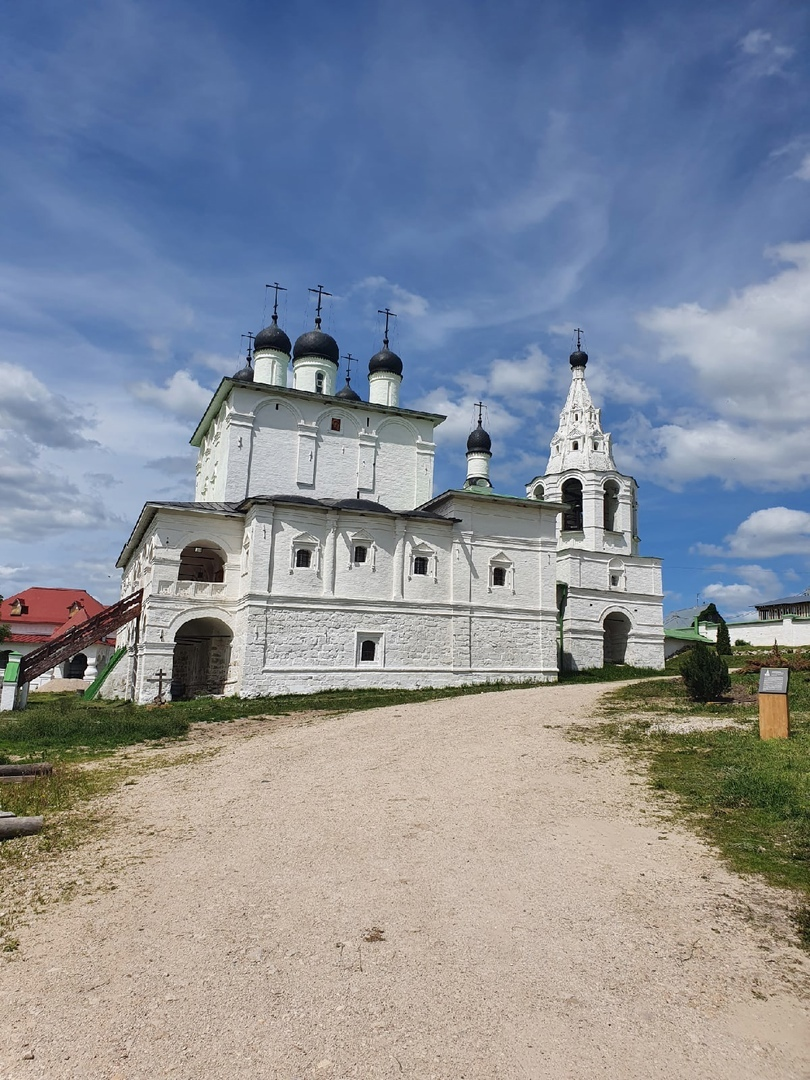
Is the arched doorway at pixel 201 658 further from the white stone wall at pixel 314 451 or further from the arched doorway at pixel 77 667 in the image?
the arched doorway at pixel 77 667

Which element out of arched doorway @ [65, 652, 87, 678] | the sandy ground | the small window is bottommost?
the sandy ground

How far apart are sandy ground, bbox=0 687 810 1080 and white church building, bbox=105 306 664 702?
1512cm

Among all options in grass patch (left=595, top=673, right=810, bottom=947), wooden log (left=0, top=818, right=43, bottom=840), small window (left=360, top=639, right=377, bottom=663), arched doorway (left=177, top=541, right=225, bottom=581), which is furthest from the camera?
arched doorway (left=177, top=541, right=225, bottom=581)

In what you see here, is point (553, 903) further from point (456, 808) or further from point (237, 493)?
point (237, 493)

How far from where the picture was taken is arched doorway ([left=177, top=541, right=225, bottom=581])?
28281 millimetres

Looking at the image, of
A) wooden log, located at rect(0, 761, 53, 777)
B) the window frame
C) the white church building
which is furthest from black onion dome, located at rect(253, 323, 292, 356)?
wooden log, located at rect(0, 761, 53, 777)

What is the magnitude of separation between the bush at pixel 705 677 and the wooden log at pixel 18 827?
45.1 feet

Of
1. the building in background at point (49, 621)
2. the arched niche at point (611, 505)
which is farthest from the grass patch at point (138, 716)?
the building in background at point (49, 621)

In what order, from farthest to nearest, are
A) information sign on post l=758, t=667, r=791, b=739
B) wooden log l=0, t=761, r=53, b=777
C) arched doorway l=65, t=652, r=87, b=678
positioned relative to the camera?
1. arched doorway l=65, t=652, r=87, b=678
2. information sign on post l=758, t=667, r=791, b=739
3. wooden log l=0, t=761, r=53, b=777

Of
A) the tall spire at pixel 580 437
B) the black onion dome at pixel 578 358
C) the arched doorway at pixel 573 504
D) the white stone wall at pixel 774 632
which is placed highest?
the black onion dome at pixel 578 358

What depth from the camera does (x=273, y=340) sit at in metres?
30.6

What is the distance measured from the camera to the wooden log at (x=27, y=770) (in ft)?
32.0

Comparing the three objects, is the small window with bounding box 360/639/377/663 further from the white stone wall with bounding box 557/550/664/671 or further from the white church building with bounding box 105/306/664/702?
the white stone wall with bounding box 557/550/664/671

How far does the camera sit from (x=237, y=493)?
88.3 ft
